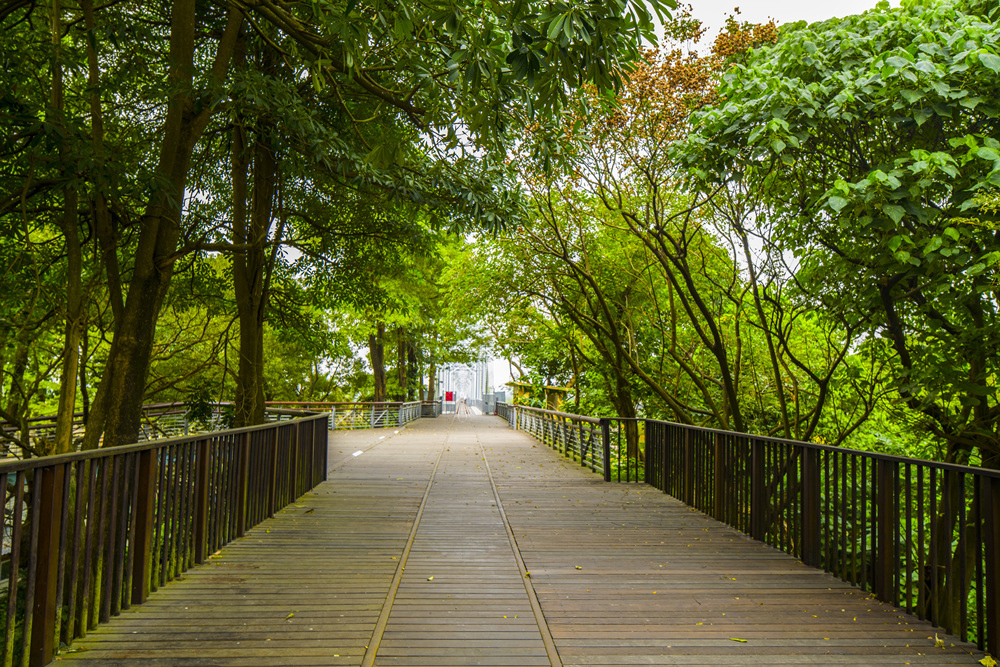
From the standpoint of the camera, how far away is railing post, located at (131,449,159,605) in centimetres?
378

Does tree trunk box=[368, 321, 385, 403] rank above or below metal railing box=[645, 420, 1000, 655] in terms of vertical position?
above

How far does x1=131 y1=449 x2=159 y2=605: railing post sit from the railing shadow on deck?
13.3ft

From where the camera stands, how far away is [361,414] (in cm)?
2369

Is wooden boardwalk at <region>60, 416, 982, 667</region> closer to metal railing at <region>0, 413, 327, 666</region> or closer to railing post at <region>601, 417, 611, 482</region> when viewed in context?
metal railing at <region>0, 413, 327, 666</region>

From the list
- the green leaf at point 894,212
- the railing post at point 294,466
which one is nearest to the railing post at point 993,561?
the green leaf at point 894,212

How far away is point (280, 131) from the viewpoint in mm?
6895

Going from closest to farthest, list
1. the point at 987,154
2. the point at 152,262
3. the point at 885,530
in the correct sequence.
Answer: the point at 885,530 < the point at 987,154 < the point at 152,262

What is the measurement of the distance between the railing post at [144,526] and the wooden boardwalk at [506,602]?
0.13 metres

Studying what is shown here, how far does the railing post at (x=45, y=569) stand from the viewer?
112 inches

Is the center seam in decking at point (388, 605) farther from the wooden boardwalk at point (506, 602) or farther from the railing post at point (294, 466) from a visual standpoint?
the railing post at point (294, 466)

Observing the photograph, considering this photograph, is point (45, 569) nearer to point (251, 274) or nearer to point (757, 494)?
point (757, 494)

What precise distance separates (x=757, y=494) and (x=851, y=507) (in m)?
1.49

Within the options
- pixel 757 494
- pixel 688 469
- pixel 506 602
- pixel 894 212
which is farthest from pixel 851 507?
pixel 688 469

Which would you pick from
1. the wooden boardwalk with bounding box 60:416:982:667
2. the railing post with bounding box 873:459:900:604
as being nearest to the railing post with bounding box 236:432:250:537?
the wooden boardwalk with bounding box 60:416:982:667
